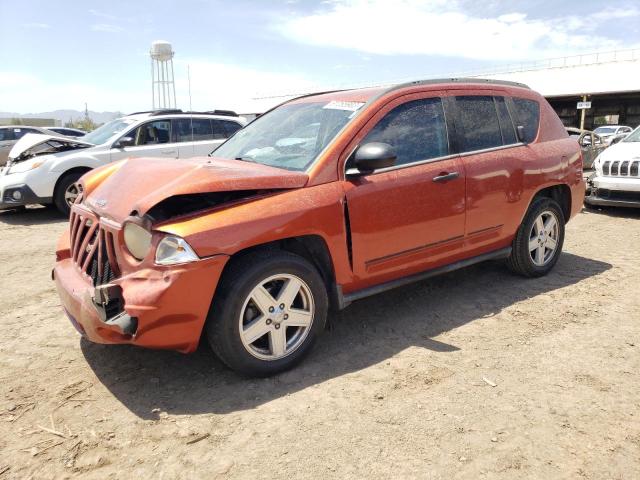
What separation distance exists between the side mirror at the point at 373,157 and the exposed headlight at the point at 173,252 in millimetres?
1251

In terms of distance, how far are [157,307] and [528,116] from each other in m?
3.81

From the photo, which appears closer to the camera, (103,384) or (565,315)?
(103,384)

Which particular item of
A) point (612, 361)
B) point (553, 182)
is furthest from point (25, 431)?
point (553, 182)

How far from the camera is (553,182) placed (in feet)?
15.1

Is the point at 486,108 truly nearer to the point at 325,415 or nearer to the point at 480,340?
the point at 480,340

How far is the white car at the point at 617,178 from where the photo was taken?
741cm

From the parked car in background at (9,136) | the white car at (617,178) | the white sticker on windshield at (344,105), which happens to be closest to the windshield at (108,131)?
the white sticker on windshield at (344,105)

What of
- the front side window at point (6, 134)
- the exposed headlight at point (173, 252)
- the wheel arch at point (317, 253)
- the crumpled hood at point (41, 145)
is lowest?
the wheel arch at point (317, 253)

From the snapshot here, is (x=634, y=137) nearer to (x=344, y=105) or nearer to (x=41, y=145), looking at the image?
(x=344, y=105)

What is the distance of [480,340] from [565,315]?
0.90 metres

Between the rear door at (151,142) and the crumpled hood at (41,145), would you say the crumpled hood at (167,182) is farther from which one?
the crumpled hood at (41,145)

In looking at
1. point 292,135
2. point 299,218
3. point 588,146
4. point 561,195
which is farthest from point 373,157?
point 588,146

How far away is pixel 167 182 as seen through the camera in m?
2.84

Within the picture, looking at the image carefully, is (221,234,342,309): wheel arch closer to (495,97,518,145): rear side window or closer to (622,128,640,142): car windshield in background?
(495,97,518,145): rear side window
